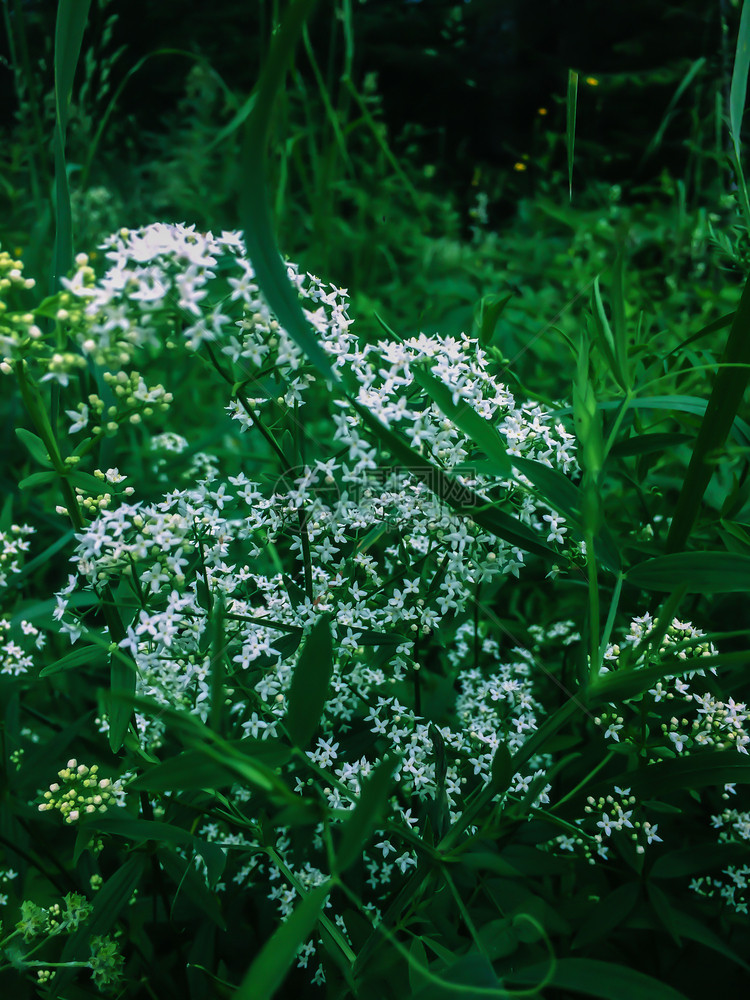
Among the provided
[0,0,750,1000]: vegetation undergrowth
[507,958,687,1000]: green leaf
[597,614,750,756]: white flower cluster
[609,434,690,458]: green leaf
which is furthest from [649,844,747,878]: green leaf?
[609,434,690,458]: green leaf

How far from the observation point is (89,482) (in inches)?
41.8

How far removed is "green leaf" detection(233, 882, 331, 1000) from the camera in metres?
0.65

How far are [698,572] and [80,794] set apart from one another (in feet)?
3.26

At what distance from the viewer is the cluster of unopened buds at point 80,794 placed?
1.13 m

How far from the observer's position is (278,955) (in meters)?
0.70

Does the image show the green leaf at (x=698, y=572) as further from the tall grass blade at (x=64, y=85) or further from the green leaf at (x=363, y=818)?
the tall grass blade at (x=64, y=85)

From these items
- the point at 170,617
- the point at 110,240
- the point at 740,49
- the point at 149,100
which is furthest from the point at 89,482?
the point at 149,100

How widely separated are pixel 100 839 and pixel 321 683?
2.00 ft

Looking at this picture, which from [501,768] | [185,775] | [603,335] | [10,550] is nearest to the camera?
[185,775]

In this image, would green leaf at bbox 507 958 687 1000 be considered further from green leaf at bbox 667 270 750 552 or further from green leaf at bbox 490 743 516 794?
green leaf at bbox 667 270 750 552

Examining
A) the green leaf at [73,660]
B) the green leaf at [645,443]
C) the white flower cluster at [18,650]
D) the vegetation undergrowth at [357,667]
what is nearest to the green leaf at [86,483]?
the vegetation undergrowth at [357,667]

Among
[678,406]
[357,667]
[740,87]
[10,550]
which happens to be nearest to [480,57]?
[740,87]

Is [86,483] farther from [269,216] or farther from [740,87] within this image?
[740,87]

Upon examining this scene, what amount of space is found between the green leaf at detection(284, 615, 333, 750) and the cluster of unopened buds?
0.42 metres
